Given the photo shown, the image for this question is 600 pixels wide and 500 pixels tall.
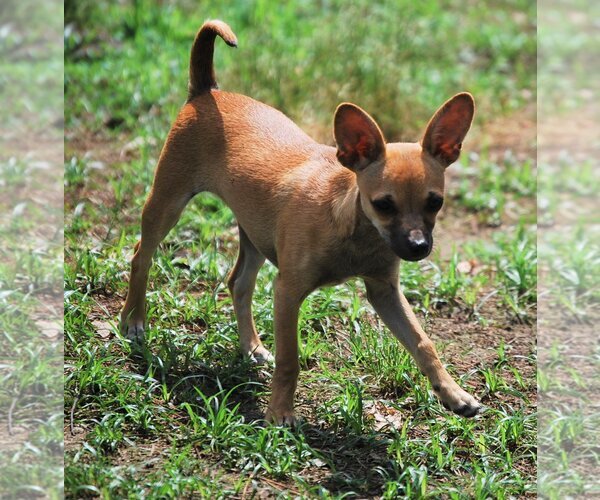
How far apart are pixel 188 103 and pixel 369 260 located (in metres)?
→ 1.49

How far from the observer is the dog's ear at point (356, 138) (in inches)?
181

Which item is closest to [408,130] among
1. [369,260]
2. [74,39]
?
[74,39]

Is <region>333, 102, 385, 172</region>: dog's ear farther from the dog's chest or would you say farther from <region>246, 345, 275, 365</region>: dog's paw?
<region>246, 345, 275, 365</region>: dog's paw

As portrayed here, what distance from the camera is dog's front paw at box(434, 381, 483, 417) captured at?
15.5ft

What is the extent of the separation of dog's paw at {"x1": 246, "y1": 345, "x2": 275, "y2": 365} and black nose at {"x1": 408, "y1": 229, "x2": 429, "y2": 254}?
1.38 meters

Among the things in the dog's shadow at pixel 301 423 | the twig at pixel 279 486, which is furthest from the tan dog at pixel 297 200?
the twig at pixel 279 486

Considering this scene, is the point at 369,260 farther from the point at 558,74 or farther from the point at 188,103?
the point at 558,74

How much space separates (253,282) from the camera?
18.2 feet

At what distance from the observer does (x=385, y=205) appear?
→ 445 cm

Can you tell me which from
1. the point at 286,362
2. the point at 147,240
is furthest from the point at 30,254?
the point at 286,362

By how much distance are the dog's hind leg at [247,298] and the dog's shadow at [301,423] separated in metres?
0.08

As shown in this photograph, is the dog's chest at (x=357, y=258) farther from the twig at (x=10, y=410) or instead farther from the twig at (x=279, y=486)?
the twig at (x=10, y=410)

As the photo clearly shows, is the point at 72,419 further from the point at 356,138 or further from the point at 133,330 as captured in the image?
the point at 356,138

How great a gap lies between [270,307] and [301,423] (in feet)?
3.73
